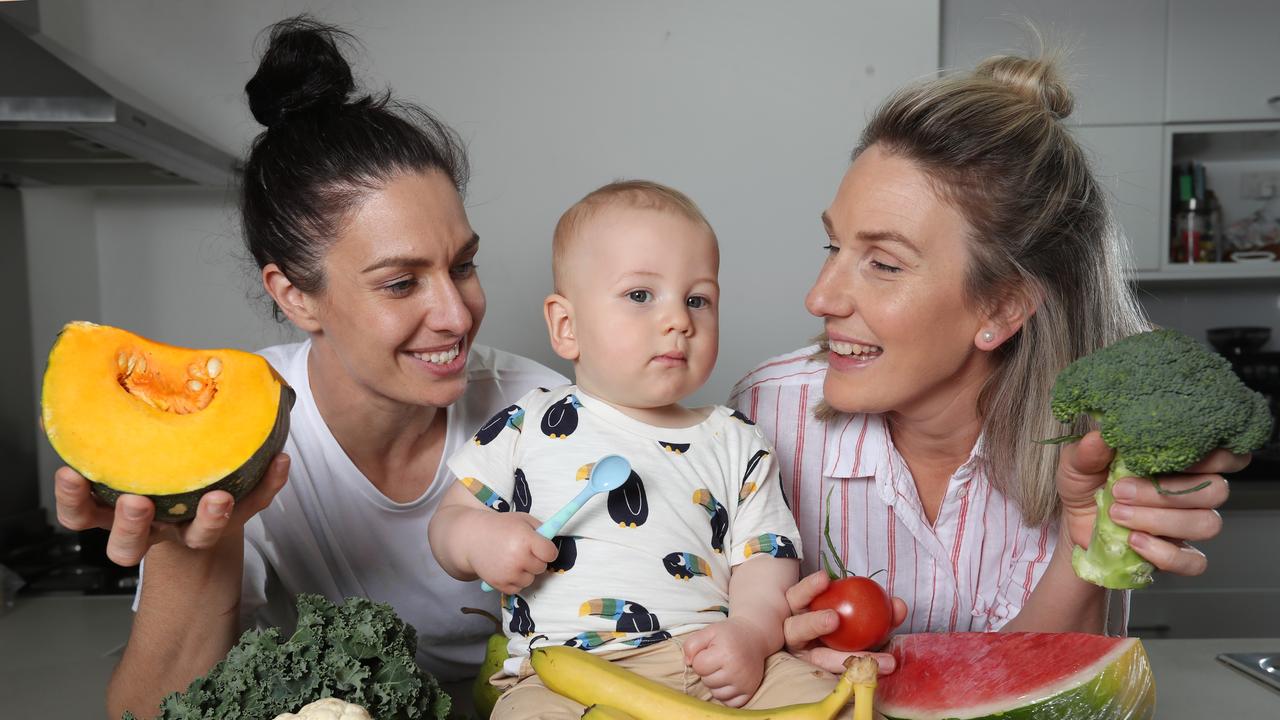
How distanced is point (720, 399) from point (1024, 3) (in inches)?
76.1

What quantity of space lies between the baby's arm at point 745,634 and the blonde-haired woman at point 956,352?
9.5 inches

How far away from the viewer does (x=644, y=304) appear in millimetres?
1324

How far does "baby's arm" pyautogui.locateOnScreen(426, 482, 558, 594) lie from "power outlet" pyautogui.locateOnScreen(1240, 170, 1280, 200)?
13.1 feet

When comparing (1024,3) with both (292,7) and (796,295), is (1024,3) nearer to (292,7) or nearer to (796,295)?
(796,295)

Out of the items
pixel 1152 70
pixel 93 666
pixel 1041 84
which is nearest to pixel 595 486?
pixel 1041 84

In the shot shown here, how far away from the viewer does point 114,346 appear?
1083 mm

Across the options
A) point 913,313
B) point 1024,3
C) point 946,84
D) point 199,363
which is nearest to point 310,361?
point 199,363

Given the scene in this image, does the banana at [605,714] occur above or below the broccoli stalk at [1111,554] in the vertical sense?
below

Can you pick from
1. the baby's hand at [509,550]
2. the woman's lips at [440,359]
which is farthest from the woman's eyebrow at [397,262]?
the baby's hand at [509,550]

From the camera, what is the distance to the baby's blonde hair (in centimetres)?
135

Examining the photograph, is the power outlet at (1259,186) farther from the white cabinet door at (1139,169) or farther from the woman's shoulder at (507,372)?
the woman's shoulder at (507,372)

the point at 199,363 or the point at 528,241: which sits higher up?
the point at 528,241

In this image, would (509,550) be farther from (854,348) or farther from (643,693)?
(854,348)

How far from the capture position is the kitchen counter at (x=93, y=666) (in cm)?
149
